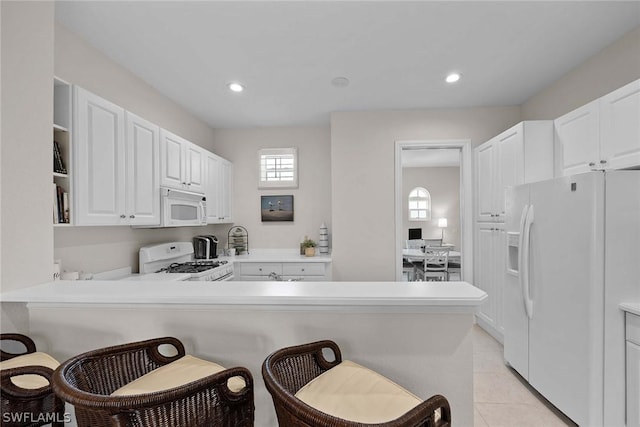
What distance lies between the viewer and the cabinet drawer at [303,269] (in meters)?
3.78

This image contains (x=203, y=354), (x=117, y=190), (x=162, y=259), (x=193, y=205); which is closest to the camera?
(x=203, y=354)

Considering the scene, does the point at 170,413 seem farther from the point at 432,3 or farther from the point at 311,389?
the point at 432,3

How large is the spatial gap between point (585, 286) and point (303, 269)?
105 inches

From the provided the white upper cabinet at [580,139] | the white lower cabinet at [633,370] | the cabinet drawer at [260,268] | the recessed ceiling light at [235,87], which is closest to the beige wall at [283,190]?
the cabinet drawer at [260,268]

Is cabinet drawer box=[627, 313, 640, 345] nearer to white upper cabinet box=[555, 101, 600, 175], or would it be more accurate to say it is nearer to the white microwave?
white upper cabinet box=[555, 101, 600, 175]

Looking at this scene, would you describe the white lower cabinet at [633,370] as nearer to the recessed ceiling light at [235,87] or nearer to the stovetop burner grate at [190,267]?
the stovetop burner grate at [190,267]

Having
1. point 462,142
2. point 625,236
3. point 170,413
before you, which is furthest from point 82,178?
point 462,142

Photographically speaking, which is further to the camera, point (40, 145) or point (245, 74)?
point (245, 74)

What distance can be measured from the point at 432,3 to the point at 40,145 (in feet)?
7.53

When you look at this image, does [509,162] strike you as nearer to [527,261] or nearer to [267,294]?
[527,261]

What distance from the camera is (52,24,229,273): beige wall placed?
6.93 feet

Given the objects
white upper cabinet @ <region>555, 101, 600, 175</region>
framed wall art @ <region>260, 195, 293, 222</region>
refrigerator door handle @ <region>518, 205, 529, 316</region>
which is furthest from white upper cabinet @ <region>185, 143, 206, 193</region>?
white upper cabinet @ <region>555, 101, 600, 175</region>

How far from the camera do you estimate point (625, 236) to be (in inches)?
68.0

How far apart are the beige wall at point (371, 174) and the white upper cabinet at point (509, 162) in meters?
0.50
